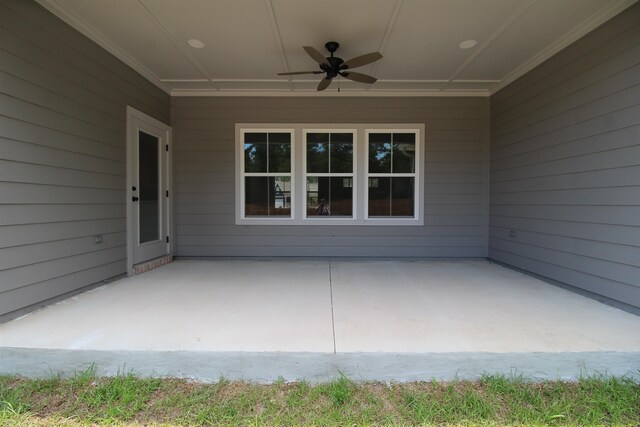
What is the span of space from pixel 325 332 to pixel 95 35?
4.02m

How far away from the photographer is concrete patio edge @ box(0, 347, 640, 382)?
208cm

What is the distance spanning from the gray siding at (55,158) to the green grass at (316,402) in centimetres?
128

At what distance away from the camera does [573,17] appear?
3281 millimetres

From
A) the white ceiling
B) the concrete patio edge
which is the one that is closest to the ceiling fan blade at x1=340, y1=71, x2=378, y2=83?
the white ceiling

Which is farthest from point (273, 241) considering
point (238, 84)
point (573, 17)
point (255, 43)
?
point (573, 17)

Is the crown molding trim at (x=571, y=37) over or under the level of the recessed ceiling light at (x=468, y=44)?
under

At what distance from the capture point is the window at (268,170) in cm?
545

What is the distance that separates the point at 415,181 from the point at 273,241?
2.60 meters

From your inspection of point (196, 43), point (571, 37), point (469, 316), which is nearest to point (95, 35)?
point (196, 43)

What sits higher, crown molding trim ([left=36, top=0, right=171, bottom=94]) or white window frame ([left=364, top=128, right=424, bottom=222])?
crown molding trim ([left=36, top=0, right=171, bottom=94])

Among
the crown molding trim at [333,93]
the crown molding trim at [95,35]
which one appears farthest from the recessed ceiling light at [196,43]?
the crown molding trim at [333,93]

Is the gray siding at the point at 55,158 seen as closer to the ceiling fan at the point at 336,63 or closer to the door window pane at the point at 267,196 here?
the door window pane at the point at 267,196

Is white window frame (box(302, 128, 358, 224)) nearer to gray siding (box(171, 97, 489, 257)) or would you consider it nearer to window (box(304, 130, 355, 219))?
window (box(304, 130, 355, 219))

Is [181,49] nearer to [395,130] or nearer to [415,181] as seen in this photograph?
[395,130]
